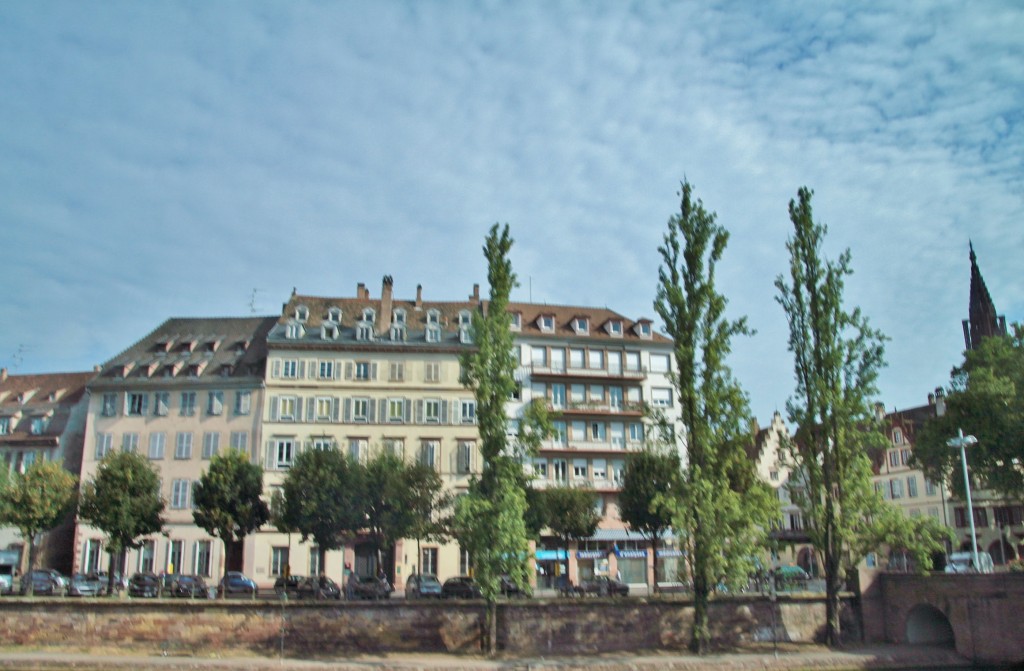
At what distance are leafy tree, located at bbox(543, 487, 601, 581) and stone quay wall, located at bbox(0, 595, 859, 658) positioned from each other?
15.3 meters

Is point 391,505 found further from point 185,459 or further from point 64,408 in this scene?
point 64,408

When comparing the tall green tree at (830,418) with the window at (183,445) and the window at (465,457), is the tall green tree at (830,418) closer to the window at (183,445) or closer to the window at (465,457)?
the window at (465,457)

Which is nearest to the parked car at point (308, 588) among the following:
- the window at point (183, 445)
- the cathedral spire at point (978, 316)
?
the window at point (183, 445)

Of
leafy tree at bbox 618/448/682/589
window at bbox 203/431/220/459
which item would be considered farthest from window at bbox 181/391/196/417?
leafy tree at bbox 618/448/682/589

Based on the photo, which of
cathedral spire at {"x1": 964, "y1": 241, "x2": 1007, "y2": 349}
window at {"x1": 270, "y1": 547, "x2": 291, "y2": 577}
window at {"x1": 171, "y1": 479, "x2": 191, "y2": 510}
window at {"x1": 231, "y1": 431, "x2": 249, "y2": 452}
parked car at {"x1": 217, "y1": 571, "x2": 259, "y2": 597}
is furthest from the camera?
cathedral spire at {"x1": 964, "y1": 241, "x2": 1007, "y2": 349}

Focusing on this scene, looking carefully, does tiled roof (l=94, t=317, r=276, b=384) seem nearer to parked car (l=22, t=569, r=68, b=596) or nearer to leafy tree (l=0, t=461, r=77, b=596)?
leafy tree (l=0, t=461, r=77, b=596)

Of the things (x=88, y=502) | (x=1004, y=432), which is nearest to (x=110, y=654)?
(x=88, y=502)

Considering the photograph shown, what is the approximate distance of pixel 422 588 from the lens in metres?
43.5

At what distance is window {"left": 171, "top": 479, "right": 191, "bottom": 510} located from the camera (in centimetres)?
5797

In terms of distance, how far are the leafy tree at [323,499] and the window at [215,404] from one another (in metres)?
14.2

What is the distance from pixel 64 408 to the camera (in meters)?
62.6

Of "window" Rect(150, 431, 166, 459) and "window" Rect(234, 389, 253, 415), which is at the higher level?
"window" Rect(234, 389, 253, 415)

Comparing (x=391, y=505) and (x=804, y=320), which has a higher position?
(x=804, y=320)

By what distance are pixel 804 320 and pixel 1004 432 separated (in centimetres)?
1812
